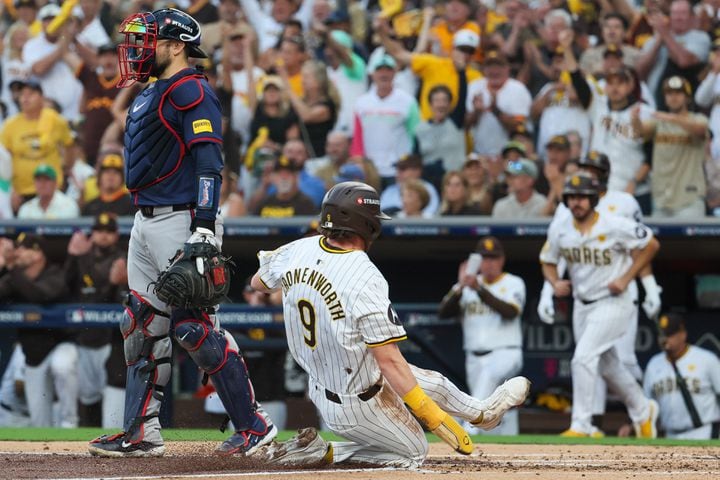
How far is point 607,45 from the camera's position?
9.95m

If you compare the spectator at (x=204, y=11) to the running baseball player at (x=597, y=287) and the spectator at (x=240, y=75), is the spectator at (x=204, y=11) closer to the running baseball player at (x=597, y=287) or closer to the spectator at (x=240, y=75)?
the spectator at (x=240, y=75)

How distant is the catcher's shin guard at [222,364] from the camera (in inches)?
198

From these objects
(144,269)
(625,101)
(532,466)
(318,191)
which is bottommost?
(532,466)

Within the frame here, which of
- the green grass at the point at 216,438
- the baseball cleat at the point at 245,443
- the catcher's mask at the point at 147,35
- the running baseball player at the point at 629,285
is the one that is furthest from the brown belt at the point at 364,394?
the running baseball player at the point at 629,285

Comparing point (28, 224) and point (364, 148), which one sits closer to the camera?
point (28, 224)

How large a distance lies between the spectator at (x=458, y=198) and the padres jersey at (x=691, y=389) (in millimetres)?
1722

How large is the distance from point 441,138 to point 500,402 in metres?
5.10

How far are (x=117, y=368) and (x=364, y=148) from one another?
274 centimetres

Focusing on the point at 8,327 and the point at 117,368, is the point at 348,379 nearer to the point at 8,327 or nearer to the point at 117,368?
the point at 117,368

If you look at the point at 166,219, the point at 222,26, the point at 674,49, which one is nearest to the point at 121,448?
the point at 166,219

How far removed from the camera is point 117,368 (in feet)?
28.4

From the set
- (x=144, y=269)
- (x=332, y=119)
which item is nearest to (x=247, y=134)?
(x=332, y=119)

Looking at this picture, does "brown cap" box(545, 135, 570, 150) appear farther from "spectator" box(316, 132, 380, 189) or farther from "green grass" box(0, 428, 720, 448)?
"green grass" box(0, 428, 720, 448)

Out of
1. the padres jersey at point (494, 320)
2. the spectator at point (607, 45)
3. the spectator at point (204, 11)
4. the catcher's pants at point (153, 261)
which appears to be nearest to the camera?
the catcher's pants at point (153, 261)
